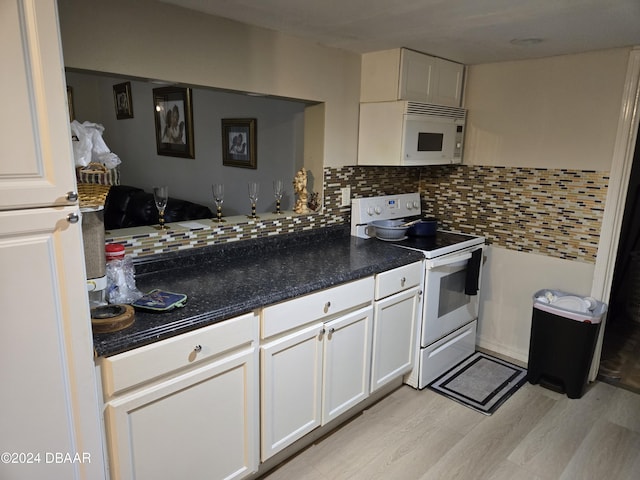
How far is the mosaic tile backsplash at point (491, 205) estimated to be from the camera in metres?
2.71

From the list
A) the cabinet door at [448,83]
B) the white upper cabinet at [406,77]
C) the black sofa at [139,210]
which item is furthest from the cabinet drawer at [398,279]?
the black sofa at [139,210]

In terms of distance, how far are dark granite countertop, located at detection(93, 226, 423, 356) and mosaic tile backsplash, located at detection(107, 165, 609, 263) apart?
9 cm

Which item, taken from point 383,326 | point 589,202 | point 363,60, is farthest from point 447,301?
point 363,60

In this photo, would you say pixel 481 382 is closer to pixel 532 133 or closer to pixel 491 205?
pixel 491 205

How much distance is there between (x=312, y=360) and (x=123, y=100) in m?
4.19

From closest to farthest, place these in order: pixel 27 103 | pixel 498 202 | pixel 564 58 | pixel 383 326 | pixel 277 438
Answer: pixel 27 103 < pixel 277 438 < pixel 383 326 < pixel 564 58 < pixel 498 202

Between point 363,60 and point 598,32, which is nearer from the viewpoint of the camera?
point 598,32

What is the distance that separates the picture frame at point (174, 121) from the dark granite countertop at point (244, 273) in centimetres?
197

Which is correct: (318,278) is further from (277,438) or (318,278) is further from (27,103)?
(27,103)

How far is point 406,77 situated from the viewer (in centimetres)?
272

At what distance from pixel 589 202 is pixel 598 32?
100 centimetres

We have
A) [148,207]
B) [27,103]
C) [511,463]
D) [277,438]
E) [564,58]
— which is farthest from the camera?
[148,207]

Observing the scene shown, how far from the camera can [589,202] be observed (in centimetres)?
277

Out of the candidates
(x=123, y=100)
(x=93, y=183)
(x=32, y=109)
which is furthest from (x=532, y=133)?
(x=123, y=100)
